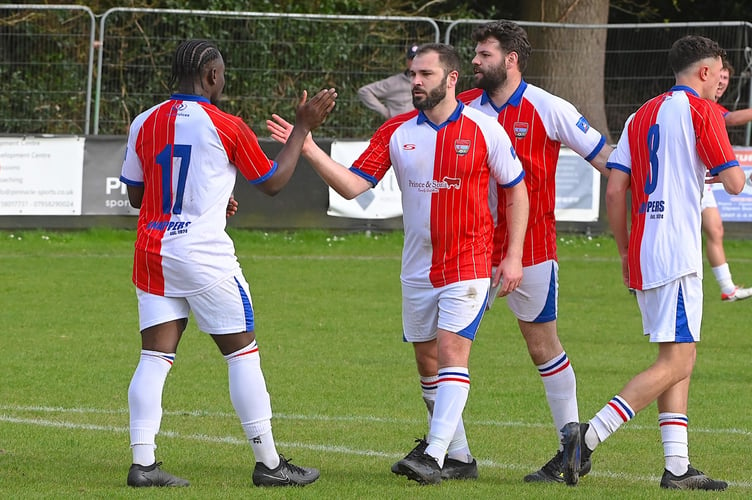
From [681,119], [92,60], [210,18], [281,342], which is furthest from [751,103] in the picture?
[681,119]

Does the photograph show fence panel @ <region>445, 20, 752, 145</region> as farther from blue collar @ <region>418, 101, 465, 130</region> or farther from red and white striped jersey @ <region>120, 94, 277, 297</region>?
red and white striped jersey @ <region>120, 94, 277, 297</region>

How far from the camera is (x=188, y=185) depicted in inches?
256

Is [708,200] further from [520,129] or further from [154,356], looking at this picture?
[154,356]

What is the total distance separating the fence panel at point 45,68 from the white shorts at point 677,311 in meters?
13.9

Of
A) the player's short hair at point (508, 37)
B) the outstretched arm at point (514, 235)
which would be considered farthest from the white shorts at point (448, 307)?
the player's short hair at point (508, 37)

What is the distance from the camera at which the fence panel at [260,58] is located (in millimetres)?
19656

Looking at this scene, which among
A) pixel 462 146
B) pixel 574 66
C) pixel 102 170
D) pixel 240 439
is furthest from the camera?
pixel 574 66

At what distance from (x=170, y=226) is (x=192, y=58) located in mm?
776

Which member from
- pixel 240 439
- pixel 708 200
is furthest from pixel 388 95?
pixel 240 439

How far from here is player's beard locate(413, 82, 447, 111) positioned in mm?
6793

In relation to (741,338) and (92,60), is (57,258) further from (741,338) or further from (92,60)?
(741,338)

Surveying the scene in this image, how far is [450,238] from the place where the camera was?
681cm

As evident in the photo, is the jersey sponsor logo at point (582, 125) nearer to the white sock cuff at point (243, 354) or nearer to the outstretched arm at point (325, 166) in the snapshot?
the outstretched arm at point (325, 166)

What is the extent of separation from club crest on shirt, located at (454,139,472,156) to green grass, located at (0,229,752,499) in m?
1.57
